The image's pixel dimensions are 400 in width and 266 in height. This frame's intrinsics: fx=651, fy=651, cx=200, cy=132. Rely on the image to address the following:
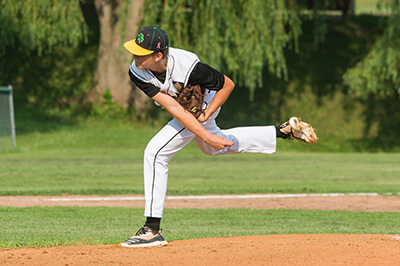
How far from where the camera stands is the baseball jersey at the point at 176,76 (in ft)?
19.0

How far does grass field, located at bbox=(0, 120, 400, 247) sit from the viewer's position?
25.1ft

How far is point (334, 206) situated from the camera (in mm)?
10367

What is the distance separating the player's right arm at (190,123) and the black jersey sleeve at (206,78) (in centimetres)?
27

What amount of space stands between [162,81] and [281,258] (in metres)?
1.87

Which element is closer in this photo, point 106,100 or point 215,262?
point 215,262

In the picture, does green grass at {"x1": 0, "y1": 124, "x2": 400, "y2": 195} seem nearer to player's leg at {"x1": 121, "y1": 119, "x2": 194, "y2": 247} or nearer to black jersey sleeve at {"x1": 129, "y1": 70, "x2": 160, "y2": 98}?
player's leg at {"x1": 121, "y1": 119, "x2": 194, "y2": 247}

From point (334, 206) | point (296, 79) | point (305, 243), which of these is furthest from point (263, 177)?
point (296, 79)

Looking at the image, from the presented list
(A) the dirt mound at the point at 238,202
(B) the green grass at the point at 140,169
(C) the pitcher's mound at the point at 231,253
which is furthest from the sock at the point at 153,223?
(B) the green grass at the point at 140,169

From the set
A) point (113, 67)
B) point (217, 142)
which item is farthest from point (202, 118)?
point (113, 67)

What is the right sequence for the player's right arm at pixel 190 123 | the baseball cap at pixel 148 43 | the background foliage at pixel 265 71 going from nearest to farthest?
1. the baseball cap at pixel 148 43
2. the player's right arm at pixel 190 123
3. the background foliage at pixel 265 71

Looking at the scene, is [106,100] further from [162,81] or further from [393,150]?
[162,81]

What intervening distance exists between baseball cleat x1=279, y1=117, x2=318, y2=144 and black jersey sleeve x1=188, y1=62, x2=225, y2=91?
0.84 metres

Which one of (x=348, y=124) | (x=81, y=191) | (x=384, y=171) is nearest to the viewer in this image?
(x=81, y=191)

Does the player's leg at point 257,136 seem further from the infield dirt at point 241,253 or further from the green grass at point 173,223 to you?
the green grass at point 173,223
